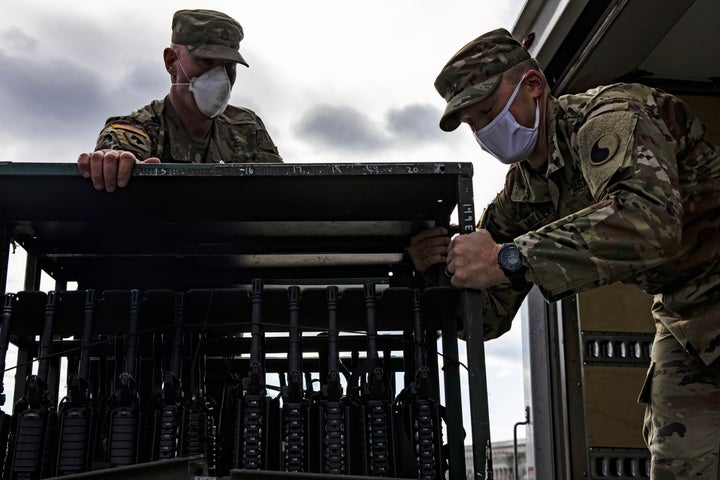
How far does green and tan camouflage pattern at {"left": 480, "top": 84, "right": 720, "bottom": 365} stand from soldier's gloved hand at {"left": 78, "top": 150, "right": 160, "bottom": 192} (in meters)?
1.16

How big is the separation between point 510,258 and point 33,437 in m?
1.45

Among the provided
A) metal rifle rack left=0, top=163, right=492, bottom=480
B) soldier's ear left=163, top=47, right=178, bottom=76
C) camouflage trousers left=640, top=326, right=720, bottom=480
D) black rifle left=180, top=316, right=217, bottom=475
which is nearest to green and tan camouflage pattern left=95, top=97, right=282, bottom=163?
soldier's ear left=163, top=47, right=178, bottom=76

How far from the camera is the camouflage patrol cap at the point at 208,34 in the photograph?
3.55 m

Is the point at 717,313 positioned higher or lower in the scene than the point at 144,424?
higher

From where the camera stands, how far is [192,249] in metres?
3.22

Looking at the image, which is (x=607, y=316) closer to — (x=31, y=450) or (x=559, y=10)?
(x=559, y=10)

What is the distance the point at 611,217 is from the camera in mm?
2246

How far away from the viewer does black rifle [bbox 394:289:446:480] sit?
240 cm

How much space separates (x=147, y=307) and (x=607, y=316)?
7.05 ft

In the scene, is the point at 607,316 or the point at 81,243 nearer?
the point at 81,243

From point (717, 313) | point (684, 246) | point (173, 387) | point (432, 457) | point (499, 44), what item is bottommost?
point (432, 457)

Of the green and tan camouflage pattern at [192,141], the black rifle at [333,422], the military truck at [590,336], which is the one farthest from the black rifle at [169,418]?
the military truck at [590,336]

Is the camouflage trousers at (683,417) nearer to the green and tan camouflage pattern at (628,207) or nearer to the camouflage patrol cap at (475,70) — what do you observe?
the green and tan camouflage pattern at (628,207)

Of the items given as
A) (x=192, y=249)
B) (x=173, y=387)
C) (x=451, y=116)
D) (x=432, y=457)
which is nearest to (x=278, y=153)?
(x=192, y=249)
